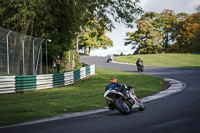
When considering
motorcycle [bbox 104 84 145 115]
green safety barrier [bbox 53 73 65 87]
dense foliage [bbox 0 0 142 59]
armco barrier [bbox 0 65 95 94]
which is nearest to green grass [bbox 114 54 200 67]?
dense foliage [bbox 0 0 142 59]

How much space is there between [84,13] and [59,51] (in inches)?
407

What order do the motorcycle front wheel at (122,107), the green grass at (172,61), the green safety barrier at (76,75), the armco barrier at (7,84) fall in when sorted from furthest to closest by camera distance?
the green grass at (172,61) → the green safety barrier at (76,75) → the armco barrier at (7,84) → the motorcycle front wheel at (122,107)

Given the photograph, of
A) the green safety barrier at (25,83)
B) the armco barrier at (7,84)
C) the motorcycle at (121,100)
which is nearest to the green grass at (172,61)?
the green safety barrier at (25,83)

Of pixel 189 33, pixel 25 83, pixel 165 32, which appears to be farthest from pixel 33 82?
pixel 165 32

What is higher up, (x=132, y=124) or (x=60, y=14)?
(x=60, y=14)

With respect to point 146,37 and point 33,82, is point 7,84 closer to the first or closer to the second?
point 33,82

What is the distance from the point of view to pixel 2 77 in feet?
60.4

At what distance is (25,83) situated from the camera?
64.8 ft

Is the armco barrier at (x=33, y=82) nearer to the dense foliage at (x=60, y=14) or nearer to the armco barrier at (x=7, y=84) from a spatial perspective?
the armco barrier at (x=7, y=84)

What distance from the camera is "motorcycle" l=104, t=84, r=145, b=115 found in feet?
32.6

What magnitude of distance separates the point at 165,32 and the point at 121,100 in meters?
85.7

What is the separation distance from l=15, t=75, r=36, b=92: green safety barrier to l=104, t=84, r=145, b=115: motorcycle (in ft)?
33.2

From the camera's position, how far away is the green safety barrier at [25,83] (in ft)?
63.3

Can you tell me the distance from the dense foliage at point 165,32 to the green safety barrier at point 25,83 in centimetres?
6126
